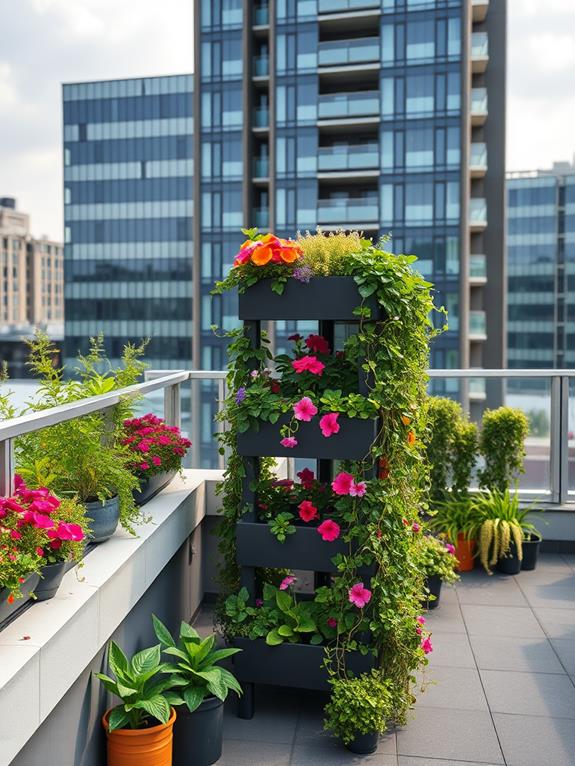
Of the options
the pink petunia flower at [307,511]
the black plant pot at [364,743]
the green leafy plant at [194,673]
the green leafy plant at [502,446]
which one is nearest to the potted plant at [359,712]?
the black plant pot at [364,743]

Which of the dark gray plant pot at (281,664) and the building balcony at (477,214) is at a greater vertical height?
the building balcony at (477,214)

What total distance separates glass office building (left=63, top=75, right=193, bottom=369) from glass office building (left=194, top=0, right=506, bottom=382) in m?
18.0

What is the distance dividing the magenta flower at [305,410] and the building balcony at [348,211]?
3392 centimetres

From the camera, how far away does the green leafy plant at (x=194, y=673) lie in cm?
293

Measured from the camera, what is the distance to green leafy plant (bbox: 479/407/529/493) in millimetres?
5566

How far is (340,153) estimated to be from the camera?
1439 inches

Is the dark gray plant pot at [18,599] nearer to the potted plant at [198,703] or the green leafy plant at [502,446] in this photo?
the potted plant at [198,703]

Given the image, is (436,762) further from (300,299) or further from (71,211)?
(71,211)

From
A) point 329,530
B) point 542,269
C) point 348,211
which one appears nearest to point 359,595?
point 329,530

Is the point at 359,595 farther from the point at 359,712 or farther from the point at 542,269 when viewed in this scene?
the point at 542,269

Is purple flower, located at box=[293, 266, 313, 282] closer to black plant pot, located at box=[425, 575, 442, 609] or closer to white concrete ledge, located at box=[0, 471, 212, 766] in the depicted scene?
white concrete ledge, located at box=[0, 471, 212, 766]

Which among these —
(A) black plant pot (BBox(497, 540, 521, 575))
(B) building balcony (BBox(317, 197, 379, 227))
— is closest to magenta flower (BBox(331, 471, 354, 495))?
(A) black plant pot (BBox(497, 540, 521, 575))

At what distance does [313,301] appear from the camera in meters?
3.25

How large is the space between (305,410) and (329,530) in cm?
51
